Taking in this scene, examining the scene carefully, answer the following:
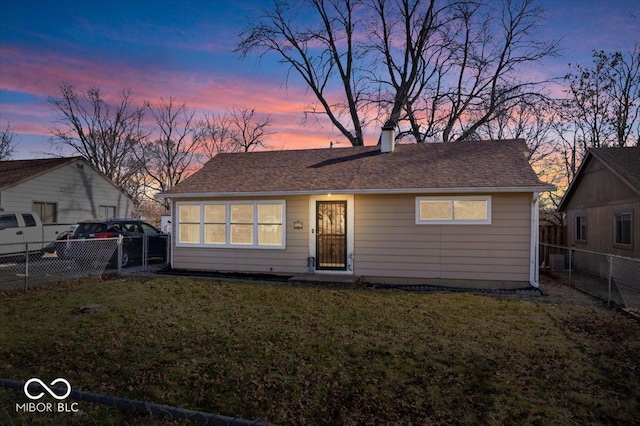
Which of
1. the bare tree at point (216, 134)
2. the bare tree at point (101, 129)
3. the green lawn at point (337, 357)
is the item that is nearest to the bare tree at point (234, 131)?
the bare tree at point (216, 134)

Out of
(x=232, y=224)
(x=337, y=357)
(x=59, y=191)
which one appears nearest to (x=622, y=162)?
(x=232, y=224)

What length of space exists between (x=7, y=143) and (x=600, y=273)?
40656 millimetres

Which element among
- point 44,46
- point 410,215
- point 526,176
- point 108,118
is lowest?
point 410,215

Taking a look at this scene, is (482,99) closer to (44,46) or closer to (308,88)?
(308,88)

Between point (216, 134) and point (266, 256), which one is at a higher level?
point (216, 134)

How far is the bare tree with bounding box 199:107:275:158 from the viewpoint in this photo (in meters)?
34.1

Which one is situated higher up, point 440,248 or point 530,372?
point 440,248

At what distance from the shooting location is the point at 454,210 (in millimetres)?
11250

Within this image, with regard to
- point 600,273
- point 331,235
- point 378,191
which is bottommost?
point 600,273

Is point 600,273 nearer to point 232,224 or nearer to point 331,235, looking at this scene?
point 331,235

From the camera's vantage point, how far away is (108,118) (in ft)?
109

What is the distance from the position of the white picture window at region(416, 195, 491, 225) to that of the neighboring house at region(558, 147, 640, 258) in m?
4.38

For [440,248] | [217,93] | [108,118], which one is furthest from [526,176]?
[108,118]

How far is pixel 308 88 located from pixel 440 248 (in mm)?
18231
